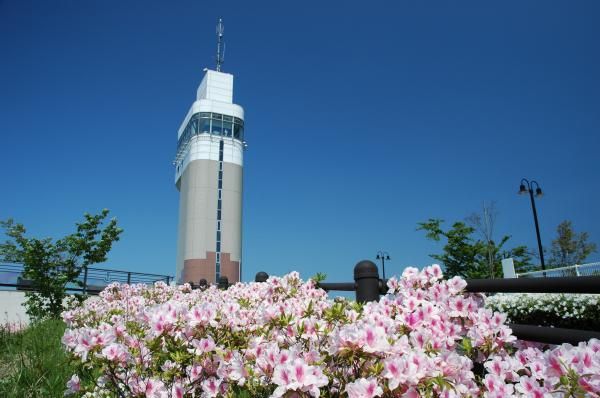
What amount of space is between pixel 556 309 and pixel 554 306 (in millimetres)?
217

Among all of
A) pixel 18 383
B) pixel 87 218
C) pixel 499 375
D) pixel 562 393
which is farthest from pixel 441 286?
pixel 87 218

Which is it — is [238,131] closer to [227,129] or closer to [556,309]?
[227,129]

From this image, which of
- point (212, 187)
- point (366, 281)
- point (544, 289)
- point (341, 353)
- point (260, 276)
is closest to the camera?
point (341, 353)

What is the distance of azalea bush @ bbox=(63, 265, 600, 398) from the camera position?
1611 mm

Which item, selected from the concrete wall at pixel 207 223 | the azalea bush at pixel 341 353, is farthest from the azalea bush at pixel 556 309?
the concrete wall at pixel 207 223

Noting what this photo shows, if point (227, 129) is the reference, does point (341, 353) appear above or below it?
below

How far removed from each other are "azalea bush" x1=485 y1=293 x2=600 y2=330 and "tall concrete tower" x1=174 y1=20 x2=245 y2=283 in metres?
31.4

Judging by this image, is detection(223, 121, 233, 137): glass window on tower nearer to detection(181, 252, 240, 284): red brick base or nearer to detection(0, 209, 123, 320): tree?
detection(181, 252, 240, 284): red brick base

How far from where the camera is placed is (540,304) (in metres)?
11.3

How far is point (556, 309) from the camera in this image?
10766 millimetres

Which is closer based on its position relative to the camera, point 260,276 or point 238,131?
point 260,276

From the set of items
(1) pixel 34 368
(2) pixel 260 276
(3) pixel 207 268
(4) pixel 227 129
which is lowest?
(1) pixel 34 368

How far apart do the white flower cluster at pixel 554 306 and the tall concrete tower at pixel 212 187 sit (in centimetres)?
3124

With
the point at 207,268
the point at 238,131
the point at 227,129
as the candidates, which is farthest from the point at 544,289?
the point at 238,131
